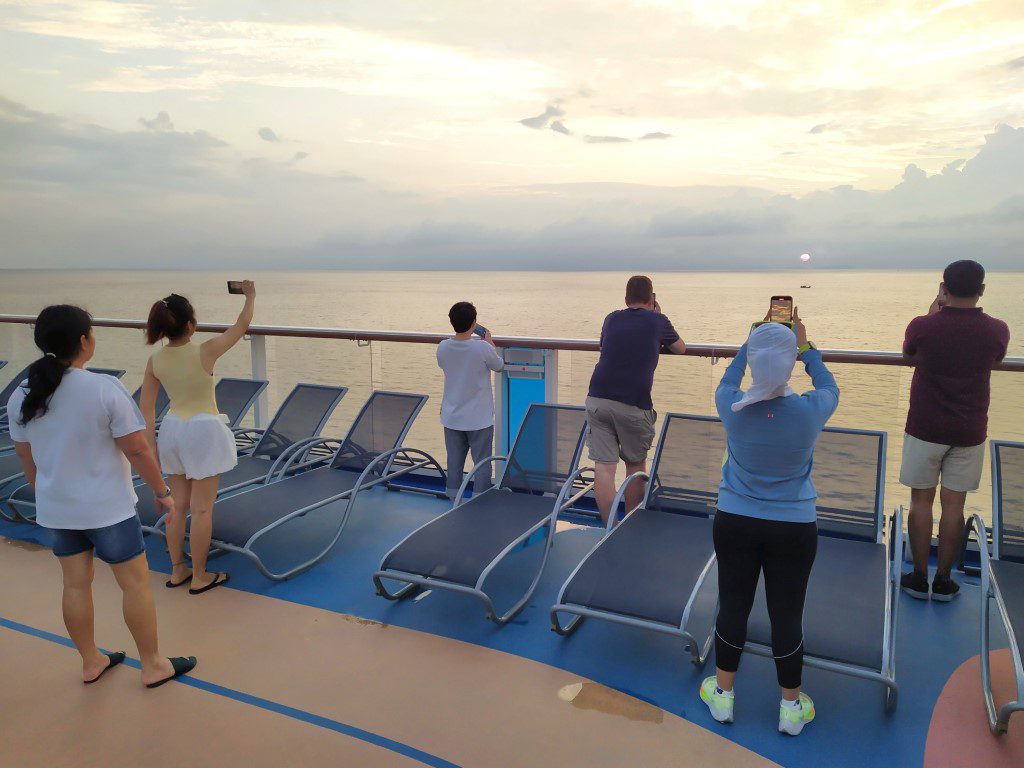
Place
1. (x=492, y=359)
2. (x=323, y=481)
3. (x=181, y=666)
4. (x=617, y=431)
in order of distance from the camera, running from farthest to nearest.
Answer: (x=323, y=481) → (x=492, y=359) → (x=617, y=431) → (x=181, y=666)

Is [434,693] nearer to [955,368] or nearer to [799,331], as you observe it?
[799,331]

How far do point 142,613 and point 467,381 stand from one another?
2412mm

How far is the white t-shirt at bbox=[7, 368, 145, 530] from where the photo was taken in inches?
104

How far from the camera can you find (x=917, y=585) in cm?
378

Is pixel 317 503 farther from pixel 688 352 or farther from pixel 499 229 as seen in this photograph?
pixel 499 229

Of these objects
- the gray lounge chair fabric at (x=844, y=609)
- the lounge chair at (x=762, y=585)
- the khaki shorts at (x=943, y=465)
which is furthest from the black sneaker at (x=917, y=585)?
the khaki shorts at (x=943, y=465)

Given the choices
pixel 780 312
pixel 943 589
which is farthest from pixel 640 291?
pixel 943 589

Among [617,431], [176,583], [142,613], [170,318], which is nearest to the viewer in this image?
[142,613]

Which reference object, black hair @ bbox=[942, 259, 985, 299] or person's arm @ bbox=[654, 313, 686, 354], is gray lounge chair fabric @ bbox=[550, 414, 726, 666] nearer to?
person's arm @ bbox=[654, 313, 686, 354]

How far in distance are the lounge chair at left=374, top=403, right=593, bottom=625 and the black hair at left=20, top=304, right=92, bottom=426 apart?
1716mm

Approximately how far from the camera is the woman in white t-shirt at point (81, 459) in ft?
8.68

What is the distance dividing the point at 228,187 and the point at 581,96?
2377cm

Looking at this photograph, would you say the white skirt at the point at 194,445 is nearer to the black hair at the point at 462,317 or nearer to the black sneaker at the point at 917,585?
the black hair at the point at 462,317

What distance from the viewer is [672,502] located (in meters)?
4.31
